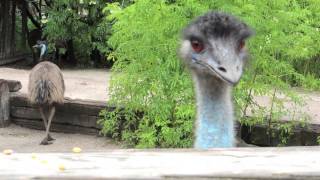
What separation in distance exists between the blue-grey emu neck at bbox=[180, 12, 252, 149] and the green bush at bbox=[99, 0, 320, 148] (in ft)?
9.74

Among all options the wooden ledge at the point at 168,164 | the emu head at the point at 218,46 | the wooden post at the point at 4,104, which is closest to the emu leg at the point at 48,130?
the wooden post at the point at 4,104

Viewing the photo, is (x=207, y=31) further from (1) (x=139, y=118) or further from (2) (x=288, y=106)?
(2) (x=288, y=106)

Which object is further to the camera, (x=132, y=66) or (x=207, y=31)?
(x=132, y=66)

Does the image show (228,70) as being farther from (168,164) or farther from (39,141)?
(39,141)

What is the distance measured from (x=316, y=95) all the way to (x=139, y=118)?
344 cm

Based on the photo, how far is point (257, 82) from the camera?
5.63 m

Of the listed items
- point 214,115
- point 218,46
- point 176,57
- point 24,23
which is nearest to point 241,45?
point 218,46

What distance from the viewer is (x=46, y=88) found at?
7211mm

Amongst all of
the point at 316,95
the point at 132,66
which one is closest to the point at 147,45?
the point at 132,66

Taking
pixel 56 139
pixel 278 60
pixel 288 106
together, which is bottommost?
pixel 56 139

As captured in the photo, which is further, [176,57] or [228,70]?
[176,57]

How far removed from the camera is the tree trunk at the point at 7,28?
13.5m

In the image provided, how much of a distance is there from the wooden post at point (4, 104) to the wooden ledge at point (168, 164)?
6681 mm

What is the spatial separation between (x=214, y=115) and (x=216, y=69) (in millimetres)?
144
